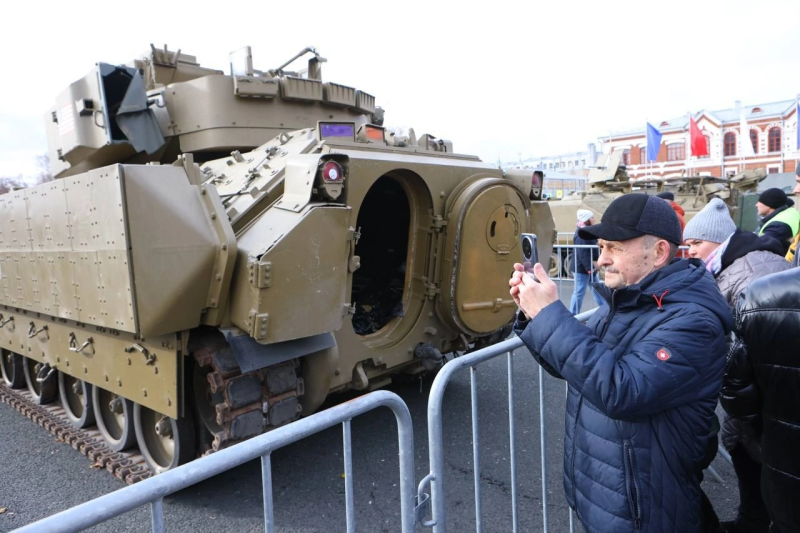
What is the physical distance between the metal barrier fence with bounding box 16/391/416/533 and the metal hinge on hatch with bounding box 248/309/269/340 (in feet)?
5.10

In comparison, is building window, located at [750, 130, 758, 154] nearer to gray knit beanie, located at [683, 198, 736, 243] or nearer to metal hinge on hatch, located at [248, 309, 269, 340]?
gray knit beanie, located at [683, 198, 736, 243]

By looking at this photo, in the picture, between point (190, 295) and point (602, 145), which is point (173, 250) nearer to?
point (190, 295)

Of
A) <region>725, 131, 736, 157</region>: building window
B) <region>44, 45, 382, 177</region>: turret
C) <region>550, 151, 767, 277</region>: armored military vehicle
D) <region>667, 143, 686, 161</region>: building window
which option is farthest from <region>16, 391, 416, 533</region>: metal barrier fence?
<region>725, 131, 736, 157</region>: building window

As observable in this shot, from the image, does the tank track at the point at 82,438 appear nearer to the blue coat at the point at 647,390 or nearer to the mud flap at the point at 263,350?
the mud flap at the point at 263,350

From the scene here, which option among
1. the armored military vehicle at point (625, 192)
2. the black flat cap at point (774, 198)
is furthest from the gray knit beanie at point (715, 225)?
the armored military vehicle at point (625, 192)

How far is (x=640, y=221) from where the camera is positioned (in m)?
1.99

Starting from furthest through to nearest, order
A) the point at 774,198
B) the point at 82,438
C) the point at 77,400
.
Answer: the point at 774,198, the point at 77,400, the point at 82,438

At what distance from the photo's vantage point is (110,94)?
5.53 meters

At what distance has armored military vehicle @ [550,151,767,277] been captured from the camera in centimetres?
1507

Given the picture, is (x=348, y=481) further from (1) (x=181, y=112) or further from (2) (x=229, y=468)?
(1) (x=181, y=112)

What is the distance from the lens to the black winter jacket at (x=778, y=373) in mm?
1723

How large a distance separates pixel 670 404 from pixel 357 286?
398 cm

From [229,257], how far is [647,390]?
246 cm

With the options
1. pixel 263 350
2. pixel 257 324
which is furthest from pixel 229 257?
pixel 263 350
